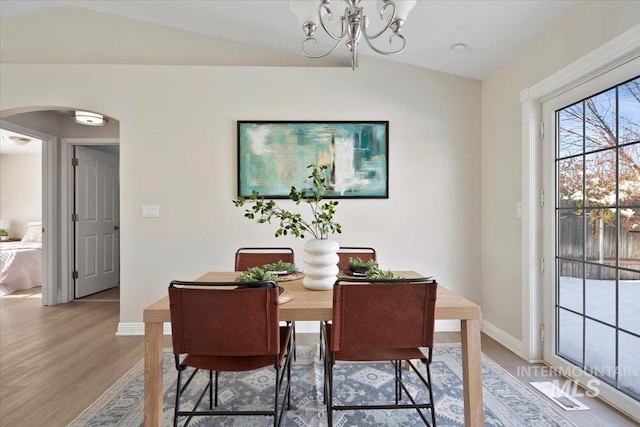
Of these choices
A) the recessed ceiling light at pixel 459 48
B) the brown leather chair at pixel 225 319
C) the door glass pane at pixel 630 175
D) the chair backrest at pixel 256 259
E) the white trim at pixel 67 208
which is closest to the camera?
the brown leather chair at pixel 225 319

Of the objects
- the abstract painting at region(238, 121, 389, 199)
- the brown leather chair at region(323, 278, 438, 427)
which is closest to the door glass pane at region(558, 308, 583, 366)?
the brown leather chair at region(323, 278, 438, 427)

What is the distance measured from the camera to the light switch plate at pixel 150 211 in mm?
2881

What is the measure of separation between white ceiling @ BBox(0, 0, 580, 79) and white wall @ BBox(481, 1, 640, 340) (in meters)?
0.12

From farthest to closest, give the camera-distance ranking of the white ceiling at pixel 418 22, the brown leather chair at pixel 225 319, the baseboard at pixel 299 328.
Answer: the baseboard at pixel 299 328, the white ceiling at pixel 418 22, the brown leather chair at pixel 225 319

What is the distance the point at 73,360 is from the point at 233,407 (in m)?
1.48

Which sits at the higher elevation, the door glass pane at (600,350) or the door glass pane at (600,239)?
the door glass pane at (600,239)

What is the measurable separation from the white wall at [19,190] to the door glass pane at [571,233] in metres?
8.36

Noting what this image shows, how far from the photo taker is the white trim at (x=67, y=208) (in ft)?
12.8

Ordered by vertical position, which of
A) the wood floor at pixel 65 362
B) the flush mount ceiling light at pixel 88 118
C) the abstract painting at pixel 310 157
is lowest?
the wood floor at pixel 65 362

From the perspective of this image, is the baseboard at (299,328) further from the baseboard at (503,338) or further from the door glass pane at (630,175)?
the door glass pane at (630,175)

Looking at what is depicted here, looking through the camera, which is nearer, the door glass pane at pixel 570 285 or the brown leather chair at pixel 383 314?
the brown leather chair at pixel 383 314

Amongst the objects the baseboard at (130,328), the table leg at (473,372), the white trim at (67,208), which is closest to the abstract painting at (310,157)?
the baseboard at (130,328)

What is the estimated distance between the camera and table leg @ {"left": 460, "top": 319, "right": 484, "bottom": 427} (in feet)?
4.60

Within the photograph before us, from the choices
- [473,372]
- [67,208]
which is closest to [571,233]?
[473,372]
